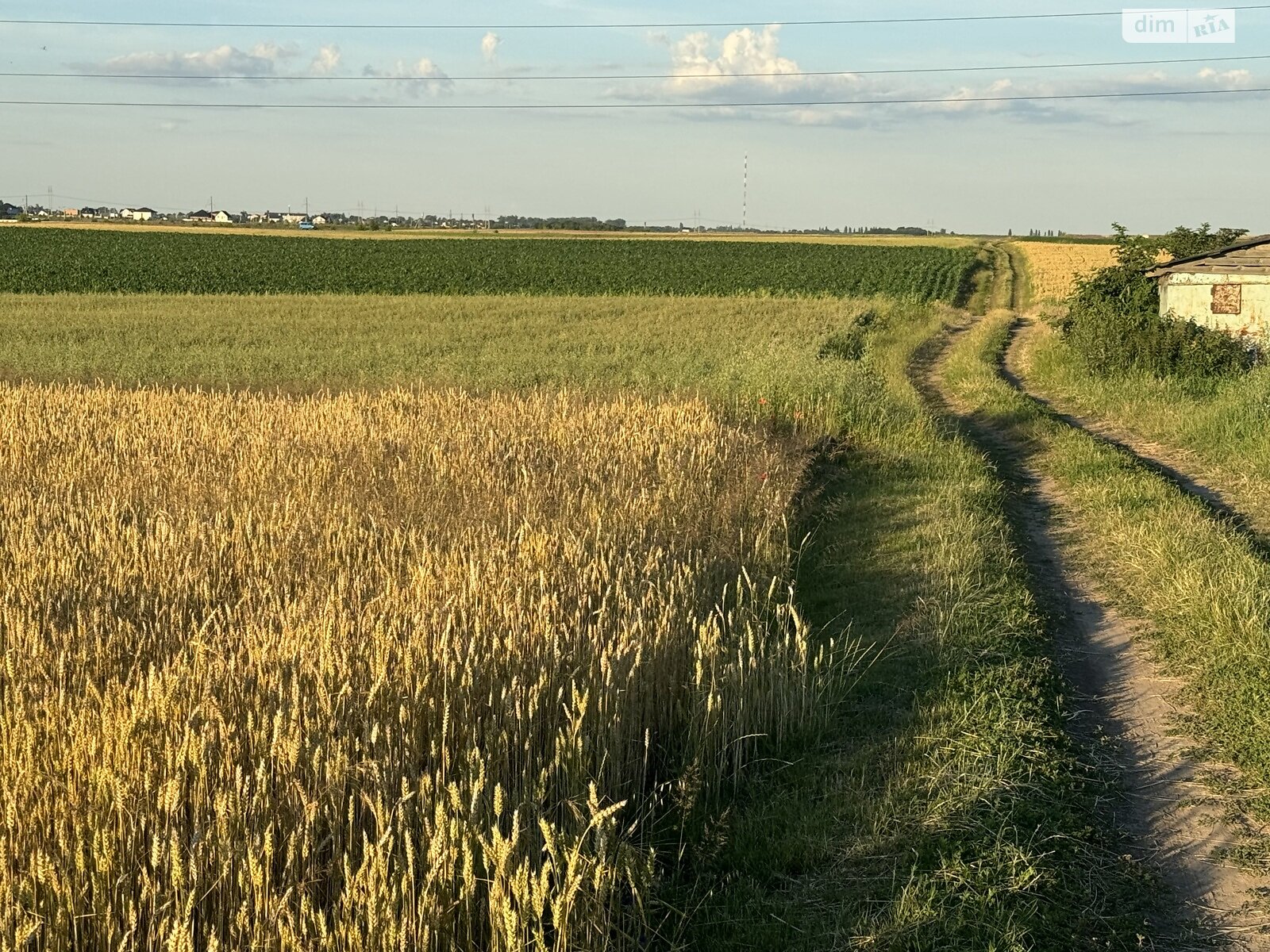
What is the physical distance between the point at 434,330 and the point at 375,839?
2675 cm

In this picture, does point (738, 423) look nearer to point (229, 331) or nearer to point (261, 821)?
point (261, 821)

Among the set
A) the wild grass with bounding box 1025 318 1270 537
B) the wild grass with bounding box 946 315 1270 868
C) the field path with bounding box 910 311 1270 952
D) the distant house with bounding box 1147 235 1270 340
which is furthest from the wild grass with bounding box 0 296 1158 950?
the distant house with bounding box 1147 235 1270 340

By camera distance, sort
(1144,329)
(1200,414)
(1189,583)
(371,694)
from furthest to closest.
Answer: (1144,329), (1200,414), (1189,583), (371,694)

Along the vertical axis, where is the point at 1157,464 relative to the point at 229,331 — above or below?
below

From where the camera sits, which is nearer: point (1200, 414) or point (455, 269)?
point (1200, 414)

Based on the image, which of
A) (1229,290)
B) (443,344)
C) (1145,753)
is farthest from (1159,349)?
(1145,753)

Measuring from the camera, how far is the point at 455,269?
5981 centimetres

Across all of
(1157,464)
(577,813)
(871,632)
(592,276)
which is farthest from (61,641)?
(592,276)

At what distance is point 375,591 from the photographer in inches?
229

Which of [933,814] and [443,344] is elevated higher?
[443,344]

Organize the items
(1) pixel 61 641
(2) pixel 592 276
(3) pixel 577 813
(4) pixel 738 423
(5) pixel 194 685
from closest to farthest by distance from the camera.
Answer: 1. (3) pixel 577 813
2. (5) pixel 194 685
3. (1) pixel 61 641
4. (4) pixel 738 423
5. (2) pixel 592 276

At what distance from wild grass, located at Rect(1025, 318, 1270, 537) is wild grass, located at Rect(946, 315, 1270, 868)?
0.92 m

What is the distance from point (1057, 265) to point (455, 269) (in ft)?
108

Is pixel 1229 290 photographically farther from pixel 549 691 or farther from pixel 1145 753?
pixel 549 691
